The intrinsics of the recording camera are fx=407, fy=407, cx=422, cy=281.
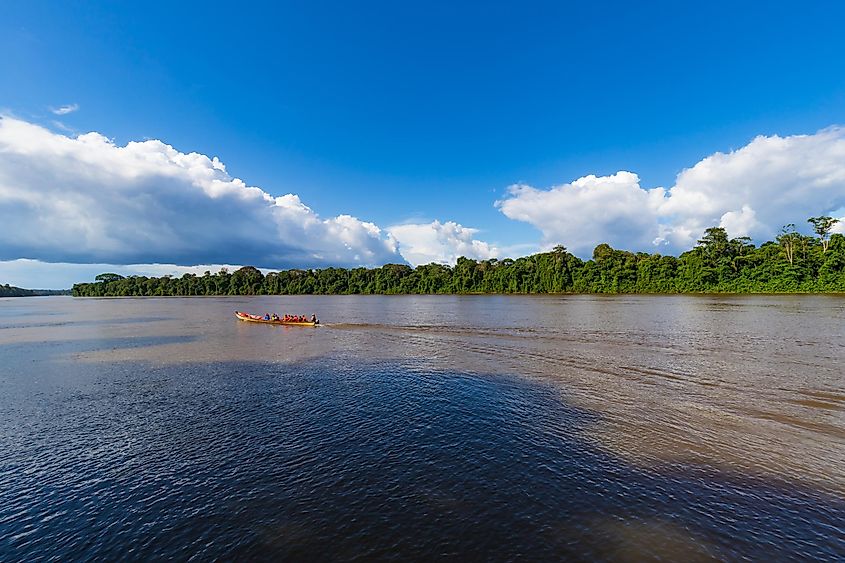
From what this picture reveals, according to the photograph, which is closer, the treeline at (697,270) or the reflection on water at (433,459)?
the reflection on water at (433,459)

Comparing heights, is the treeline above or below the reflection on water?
above

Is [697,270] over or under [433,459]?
over

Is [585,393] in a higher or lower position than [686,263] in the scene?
lower

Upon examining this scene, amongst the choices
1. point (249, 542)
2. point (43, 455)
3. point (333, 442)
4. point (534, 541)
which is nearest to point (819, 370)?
point (534, 541)

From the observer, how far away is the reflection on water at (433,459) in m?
11.2

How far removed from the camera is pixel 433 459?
15.8 m

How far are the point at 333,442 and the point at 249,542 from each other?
20.9ft

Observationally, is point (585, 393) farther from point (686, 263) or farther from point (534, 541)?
point (686, 263)

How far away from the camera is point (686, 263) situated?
460 feet

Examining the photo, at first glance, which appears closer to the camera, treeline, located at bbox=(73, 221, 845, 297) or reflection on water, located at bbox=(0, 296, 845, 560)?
reflection on water, located at bbox=(0, 296, 845, 560)

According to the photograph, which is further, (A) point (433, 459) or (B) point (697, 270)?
(B) point (697, 270)

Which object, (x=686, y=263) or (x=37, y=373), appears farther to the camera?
(x=686, y=263)

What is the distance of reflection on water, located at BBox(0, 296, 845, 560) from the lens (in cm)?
1118

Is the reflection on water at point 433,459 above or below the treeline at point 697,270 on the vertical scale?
below
